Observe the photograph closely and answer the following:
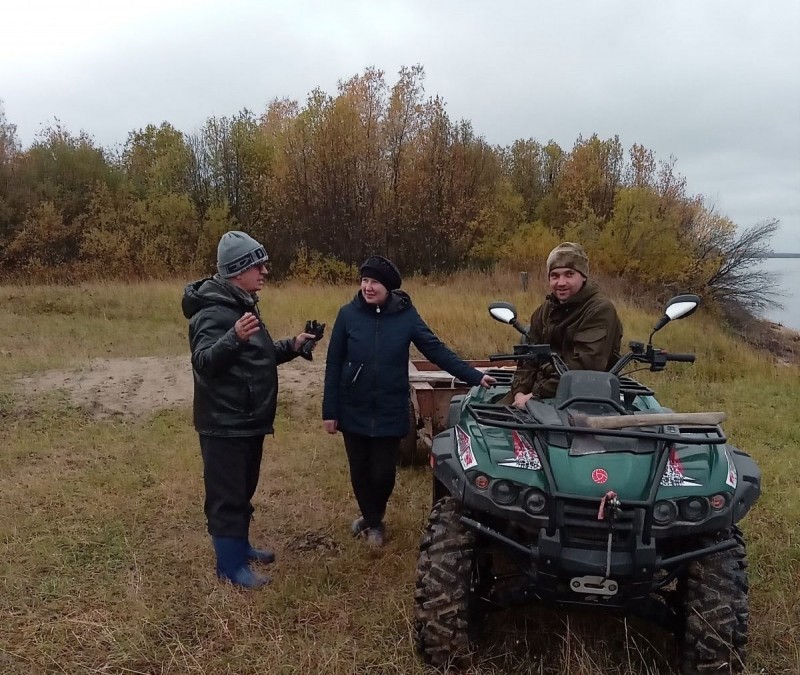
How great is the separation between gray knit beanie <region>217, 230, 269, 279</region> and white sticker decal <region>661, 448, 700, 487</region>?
211 centimetres

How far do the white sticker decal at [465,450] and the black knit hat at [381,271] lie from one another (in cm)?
115

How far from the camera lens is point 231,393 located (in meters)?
3.33

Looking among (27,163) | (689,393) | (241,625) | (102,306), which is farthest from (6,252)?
(241,625)

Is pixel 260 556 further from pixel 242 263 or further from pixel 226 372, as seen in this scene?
pixel 242 263

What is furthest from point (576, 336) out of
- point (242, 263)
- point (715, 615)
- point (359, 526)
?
point (359, 526)

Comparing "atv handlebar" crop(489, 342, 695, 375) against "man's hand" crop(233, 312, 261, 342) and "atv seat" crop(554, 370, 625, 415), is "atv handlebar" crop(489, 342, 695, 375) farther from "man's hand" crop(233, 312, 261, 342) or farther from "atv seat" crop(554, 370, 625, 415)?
"man's hand" crop(233, 312, 261, 342)

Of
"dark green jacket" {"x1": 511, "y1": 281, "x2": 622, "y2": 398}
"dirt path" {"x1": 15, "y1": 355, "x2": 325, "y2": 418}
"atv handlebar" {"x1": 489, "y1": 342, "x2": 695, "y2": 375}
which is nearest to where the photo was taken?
"atv handlebar" {"x1": 489, "y1": 342, "x2": 695, "y2": 375}

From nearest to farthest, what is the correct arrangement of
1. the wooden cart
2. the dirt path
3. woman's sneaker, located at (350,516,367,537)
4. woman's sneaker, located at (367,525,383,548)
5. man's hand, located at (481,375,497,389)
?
man's hand, located at (481,375,497,389), woman's sneaker, located at (367,525,383,548), woman's sneaker, located at (350,516,367,537), the wooden cart, the dirt path

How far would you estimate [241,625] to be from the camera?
9.93 feet

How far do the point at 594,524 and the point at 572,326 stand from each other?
1243 millimetres

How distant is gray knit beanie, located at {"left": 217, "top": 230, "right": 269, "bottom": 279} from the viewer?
3387 millimetres

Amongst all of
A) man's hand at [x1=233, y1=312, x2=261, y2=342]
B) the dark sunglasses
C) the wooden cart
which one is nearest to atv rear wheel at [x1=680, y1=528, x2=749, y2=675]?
man's hand at [x1=233, y1=312, x2=261, y2=342]

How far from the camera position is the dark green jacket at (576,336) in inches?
125

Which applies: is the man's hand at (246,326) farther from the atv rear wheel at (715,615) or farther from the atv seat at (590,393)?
the atv rear wheel at (715,615)
